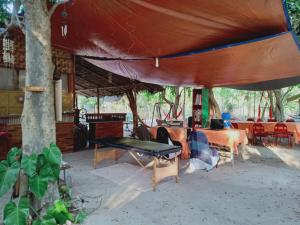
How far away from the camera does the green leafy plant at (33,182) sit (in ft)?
6.08

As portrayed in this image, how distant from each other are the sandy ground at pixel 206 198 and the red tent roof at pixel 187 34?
2.25m

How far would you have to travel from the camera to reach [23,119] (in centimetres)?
220

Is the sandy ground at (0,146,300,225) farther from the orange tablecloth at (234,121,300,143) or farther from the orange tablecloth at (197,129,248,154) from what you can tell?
the orange tablecloth at (234,121,300,143)

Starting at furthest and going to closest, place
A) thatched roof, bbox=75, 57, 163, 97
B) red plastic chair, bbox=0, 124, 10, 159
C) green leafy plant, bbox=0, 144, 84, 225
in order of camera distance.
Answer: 1. thatched roof, bbox=75, 57, 163, 97
2. red plastic chair, bbox=0, 124, 10, 159
3. green leafy plant, bbox=0, 144, 84, 225

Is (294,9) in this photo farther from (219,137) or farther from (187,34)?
(219,137)

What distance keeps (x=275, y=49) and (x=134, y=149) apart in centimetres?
288

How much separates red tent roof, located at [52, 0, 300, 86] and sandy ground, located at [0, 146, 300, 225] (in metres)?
2.25

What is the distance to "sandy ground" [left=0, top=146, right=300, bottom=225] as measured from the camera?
264cm

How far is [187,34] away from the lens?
349 centimetres

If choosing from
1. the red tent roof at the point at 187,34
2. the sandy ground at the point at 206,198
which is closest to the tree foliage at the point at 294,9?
the red tent roof at the point at 187,34

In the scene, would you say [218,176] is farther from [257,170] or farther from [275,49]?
[275,49]

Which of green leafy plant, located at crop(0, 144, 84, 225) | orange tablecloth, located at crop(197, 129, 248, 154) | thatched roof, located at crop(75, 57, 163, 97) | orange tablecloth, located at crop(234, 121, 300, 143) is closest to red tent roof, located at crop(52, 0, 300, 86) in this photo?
orange tablecloth, located at crop(197, 129, 248, 154)

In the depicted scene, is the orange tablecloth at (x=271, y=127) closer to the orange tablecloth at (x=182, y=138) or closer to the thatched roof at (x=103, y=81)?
the orange tablecloth at (x=182, y=138)

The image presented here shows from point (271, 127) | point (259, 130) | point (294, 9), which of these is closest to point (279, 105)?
point (271, 127)
